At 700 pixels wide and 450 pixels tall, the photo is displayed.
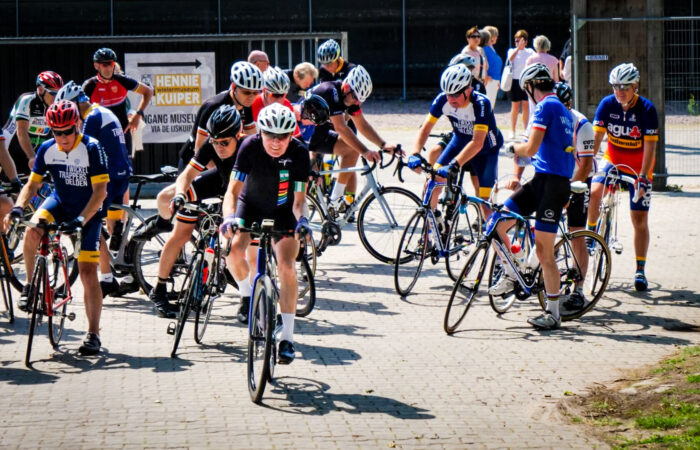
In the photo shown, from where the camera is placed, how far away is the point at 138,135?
46.6 feet

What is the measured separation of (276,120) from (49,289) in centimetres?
218

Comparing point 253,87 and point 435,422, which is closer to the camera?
point 435,422

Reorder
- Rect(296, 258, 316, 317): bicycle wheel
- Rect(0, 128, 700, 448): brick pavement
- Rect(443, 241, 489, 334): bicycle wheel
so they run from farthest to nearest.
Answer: Rect(296, 258, 316, 317): bicycle wheel < Rect(443, 241, 489, 334): bicycle wheel < Rect(0, 128, 700, 448): brick pavement

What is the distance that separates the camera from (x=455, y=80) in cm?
1109

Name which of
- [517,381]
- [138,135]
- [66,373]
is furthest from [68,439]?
[138,135]

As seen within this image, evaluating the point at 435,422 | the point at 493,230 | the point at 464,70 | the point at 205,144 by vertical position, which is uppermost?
the point at 464,70

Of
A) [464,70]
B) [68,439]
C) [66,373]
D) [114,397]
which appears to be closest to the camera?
[68,439]

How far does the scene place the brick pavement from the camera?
6.96 m

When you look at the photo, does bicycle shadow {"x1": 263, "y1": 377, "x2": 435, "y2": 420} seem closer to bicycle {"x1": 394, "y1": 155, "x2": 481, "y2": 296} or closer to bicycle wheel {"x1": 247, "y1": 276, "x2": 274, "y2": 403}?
bicycle wheel {"x1": 247, "y1": 276, "x2": 274, "y2": 403}

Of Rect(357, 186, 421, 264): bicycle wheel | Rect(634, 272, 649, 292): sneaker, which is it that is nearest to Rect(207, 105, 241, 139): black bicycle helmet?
Rect(357, 186, 421, 264): bicycle wheel

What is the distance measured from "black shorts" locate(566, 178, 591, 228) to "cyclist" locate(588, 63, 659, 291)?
0.62 metres

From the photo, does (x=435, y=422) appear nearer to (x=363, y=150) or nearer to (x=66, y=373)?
(x=66, y=373)

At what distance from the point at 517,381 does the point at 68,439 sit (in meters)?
3.10

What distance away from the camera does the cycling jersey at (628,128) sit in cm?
1132
